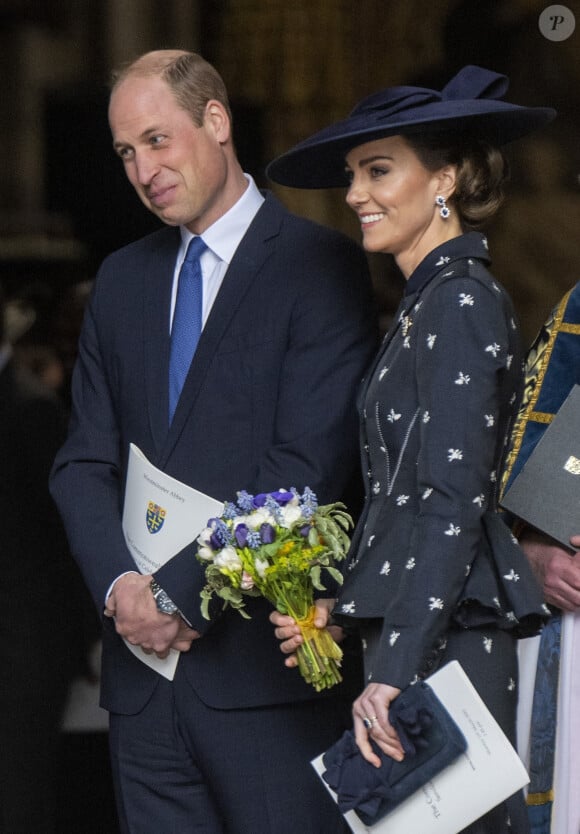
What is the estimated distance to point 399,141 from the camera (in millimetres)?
2934

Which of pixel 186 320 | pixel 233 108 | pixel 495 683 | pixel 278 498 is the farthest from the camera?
pixel 233 108

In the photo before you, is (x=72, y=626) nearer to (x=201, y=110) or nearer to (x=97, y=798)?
(x=97, y=798)

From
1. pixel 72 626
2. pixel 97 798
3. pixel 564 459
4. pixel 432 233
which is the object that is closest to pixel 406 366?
pixel 432 233

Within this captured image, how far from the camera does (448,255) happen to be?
9.41ft

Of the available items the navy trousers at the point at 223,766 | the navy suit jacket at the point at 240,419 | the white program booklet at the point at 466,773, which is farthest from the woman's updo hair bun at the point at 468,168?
the navy trousers at the point at 223,766

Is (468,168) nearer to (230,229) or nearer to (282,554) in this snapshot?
(230,229)

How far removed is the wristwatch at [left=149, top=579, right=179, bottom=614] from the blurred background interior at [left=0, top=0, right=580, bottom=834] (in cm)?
141

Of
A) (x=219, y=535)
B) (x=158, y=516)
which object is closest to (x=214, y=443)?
(x=158, y=516)

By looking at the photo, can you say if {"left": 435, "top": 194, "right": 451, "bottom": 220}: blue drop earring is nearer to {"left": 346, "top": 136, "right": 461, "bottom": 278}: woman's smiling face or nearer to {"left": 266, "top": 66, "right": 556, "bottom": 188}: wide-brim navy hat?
{"left": 346, "top": 136, "right": 461, "bottom": 278}: woman's smiling face

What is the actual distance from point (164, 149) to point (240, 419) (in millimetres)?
585

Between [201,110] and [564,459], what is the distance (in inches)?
41.6

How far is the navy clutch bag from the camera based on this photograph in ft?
8.47

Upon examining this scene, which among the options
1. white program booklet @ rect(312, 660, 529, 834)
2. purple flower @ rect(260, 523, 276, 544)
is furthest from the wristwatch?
white program booklet @ rect(312, 660, 529, 834)

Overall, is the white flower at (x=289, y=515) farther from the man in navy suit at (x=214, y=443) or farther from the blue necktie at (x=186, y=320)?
the blue necktie at (x=186, y=320)
